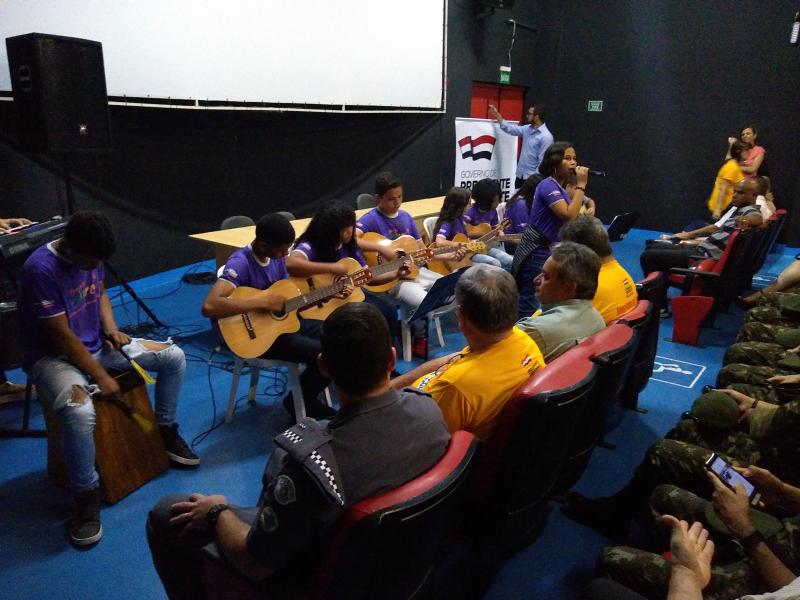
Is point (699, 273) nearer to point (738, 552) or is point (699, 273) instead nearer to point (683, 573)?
point (738, 552)

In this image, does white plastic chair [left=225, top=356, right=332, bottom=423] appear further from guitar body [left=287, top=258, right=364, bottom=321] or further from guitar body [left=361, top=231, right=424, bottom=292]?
guitar body [left=361, top=231, right=424, bottom=292]

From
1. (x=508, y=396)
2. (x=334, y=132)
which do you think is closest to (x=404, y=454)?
(x=508, y=396)

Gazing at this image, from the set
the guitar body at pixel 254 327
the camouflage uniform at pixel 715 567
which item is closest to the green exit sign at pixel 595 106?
the guitar body at pixel 254 327

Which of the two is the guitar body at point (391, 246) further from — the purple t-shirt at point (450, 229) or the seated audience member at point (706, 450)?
the seated audience member at point (706, 450)

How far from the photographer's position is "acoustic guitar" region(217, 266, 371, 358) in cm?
261

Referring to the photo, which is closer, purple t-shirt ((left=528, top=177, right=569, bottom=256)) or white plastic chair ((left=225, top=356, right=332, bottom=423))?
white plastic chair ((left=225, top=356, right=332, bottom=423))

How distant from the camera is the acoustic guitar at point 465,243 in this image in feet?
13.8

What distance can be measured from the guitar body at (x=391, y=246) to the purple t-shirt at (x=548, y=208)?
87cm

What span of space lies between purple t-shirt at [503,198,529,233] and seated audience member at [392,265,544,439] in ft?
9.97

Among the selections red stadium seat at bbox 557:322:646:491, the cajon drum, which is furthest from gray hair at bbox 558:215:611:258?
the cajon drum

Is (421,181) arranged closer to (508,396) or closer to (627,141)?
(627,141)

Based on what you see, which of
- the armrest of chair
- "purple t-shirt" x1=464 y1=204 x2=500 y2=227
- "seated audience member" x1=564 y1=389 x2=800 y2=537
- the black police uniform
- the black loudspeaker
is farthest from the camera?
"purple t-shirt" x1=464 y1=204 x2=500 y2=227

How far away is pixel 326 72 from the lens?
614cm

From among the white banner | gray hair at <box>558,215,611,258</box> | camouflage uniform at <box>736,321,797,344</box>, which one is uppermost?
the white banner
